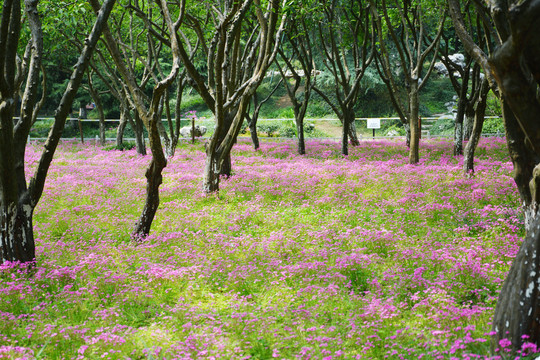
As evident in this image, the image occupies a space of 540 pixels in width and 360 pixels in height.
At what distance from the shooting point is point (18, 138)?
736cm

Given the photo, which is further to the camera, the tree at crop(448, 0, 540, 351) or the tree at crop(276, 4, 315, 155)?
the tree at crop(276, 4, 315, 155)

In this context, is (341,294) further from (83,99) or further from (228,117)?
(83,99)

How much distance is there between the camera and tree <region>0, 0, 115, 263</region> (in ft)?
23.2

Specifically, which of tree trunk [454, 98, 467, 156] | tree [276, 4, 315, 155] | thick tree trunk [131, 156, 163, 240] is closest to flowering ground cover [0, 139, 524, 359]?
thick tree trunk [131, 156, 163, 240]

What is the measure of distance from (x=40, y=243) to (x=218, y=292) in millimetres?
4045

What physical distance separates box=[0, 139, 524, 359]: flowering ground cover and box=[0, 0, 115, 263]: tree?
1.66 ft

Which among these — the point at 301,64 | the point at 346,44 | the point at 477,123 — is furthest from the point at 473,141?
the point at 301,64

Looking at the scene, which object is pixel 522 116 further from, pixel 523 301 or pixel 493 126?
pixel 493 126

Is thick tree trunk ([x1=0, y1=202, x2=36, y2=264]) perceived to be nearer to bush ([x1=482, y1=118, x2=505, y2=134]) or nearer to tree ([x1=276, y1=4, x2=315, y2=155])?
tree ([x1=276, y1=4, x2=315, y2=155])

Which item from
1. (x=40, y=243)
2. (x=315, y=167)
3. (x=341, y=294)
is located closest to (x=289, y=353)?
(x=341, y=294)

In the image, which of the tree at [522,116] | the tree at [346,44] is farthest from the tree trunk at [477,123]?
the tree at [522,116]

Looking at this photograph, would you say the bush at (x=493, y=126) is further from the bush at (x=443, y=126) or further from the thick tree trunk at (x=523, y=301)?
the thick tree trunk at (x=523, y=301)

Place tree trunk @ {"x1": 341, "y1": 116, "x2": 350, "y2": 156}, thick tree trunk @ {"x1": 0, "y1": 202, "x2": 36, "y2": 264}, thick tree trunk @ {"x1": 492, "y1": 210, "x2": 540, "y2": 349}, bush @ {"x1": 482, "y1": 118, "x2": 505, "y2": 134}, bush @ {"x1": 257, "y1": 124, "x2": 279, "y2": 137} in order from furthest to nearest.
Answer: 1. bush @ {"x1": 257, "y1": 124, "x2": 279, "y2": 137}
2. bush @ {"x1": 482, "y1": 118, "x2": 505, "y2": 134}
3. tree trunk @ {"x1": 341, "y1": 116, "x2": 350, "y2": 156}
4. thick tree trunk @ {"x1": 0, "y1": 202, "x2": 36, "y2": 264}
5. thick tree trunk @ {"x1": 492, "y1": 210, "x2": 540, "y2": 349}

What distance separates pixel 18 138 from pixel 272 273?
4.39m
